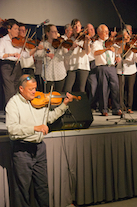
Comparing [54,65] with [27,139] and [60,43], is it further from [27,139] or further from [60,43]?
[27,139]

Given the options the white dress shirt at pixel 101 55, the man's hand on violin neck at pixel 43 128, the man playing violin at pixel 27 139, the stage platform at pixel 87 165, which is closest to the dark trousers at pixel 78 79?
the white dress shirt at pixel 101 55

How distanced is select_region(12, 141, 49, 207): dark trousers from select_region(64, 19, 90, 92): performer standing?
4.23 feet

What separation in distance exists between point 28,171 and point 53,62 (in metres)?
1.51

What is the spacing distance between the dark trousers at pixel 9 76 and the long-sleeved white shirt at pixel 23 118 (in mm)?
926

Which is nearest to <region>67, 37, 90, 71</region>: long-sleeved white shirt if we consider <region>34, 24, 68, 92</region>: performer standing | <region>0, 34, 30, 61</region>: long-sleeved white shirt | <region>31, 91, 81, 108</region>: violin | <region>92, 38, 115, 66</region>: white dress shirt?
<region>34, 24, 68, 92</region>: performer standing

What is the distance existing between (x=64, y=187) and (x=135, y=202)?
0.82 meters

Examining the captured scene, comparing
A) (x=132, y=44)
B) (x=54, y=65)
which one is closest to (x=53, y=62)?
(x=54, y=65)

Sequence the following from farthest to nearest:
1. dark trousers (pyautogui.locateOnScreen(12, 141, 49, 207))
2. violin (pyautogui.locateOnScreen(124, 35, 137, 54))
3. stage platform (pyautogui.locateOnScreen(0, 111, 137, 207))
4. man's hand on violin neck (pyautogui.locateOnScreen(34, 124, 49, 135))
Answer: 1. violin (pyautogui.locateOnScreen(124, 35, 137, 54))
2. stage platform (pyautogui.locateOnScreen(0, 111, 137, 207))
3. dark trousers (pyautogui.locateOnScreen(12, 141, 49, 207))
4. man's hand on violin neck (pyautogui.locateOnScreen(34, 124, 49, 135))

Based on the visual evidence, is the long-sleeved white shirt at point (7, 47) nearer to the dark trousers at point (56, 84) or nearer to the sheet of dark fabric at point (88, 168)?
the dark trousers at point (56, 84)

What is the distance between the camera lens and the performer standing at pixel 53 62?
9.14 ft

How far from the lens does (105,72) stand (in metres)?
3.19

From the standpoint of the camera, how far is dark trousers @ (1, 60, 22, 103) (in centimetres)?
261

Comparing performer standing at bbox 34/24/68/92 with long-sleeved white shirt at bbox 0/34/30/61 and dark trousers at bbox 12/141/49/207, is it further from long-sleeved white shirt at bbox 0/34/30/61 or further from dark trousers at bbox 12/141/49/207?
dark trousers at bbox 12/141/49/207

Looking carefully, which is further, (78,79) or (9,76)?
(78,79)
